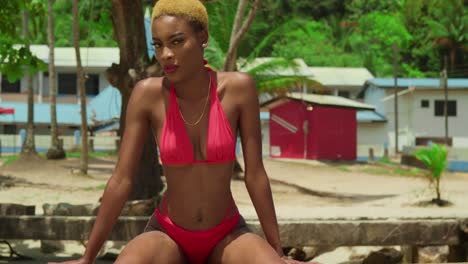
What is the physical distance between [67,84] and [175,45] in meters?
43.7

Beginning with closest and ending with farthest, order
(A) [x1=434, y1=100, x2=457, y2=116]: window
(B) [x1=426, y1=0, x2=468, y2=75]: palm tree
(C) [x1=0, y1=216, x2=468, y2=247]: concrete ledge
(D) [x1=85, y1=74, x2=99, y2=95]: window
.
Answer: (C) [x1=0, y1=216, x2=468, y2=247]: concrete ledge, (A) [x1=434, y1=100, x2=457, y2=116]: window, (D) [x1=85, y1=74, x2=99, y2=95]: window, (B) [x1=426, y1=0, x2=468, y2=75]: palm tree

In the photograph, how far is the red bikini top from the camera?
2.86 meters

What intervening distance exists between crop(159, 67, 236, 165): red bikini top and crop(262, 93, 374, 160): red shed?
3217 centimetres

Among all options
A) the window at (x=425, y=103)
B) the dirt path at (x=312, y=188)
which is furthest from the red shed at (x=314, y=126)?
the window at (x=425, y=103)

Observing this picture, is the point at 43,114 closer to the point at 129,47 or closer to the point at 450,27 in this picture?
the point at 450,27

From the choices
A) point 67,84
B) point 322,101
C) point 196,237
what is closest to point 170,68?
point 196,237

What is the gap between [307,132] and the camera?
36719 millimetres

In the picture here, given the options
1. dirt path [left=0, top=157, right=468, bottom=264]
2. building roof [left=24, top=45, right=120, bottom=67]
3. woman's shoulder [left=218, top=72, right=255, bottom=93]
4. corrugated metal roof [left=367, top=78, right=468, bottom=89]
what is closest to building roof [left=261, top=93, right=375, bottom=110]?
dirt path [left=0, top=157, right=468, bottom=264]

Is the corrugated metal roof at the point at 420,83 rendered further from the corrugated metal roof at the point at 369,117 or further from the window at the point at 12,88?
the window at the point at 12,88

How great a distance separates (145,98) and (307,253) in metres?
6.37

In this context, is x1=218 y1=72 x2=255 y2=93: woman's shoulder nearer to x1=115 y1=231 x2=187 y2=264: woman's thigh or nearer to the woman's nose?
the woman's nose

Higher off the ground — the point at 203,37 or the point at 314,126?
the point at 203,37

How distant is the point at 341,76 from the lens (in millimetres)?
49781

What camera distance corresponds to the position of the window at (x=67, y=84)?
4534 centimetres
